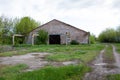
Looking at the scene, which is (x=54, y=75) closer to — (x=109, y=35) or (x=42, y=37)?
(x=42, y=37)

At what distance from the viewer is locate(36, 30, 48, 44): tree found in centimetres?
4569

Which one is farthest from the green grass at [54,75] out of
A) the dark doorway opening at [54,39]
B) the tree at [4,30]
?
A: the dark doorway opening at [54,39]

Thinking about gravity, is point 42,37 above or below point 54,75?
above

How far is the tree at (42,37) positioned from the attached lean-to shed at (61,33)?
3.93 feet

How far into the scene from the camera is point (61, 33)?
47125 millimetres

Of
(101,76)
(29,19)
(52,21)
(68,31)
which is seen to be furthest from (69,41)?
(101,76)

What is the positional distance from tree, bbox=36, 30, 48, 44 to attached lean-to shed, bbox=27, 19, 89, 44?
1199 millimetres

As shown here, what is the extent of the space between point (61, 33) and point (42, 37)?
13.2 ft

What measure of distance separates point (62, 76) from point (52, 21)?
3817cm

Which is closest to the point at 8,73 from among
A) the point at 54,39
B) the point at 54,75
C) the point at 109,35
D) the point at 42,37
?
the point at 54,75

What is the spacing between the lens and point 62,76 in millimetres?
9789

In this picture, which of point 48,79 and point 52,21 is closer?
point 48,79

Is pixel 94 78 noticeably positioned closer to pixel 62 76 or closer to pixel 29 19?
pixel 62 76

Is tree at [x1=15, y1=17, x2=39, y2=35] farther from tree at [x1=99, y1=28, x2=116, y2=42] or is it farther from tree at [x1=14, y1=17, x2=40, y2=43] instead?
tree at [x1=99, y1=28, x2=116, y2=42]
